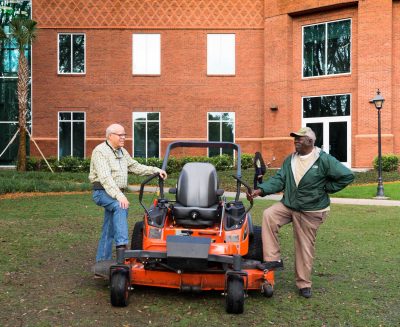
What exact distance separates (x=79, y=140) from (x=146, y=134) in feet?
11.3

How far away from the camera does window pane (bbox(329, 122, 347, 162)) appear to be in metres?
27.2

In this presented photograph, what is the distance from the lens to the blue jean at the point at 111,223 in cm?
622

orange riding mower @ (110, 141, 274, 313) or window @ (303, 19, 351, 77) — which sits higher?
window @ (303, 19, 351, 77)

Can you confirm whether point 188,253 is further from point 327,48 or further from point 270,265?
point 327,48

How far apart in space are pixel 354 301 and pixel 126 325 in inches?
91.5

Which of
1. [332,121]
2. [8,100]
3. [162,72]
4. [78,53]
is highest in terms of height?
[78,53]

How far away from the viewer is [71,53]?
97.6 ft

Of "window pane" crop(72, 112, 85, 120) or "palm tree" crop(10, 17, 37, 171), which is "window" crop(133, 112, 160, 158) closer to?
"window pane" crop(72, 112, 85, 120)

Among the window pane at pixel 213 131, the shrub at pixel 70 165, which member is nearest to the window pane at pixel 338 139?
the window pane at pixel 213 131

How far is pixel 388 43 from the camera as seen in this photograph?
84.2 feet

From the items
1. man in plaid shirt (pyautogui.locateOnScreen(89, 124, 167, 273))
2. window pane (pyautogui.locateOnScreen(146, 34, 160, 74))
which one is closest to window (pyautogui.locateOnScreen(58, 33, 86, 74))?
window pane (pyautogui.locateOnScreen(146, 34, 160, 74))

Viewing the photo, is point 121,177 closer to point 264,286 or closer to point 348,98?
point 264,286

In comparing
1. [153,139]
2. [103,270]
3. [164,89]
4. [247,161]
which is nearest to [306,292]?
[103,270]

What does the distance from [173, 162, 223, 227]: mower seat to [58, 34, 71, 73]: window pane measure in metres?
25.0
